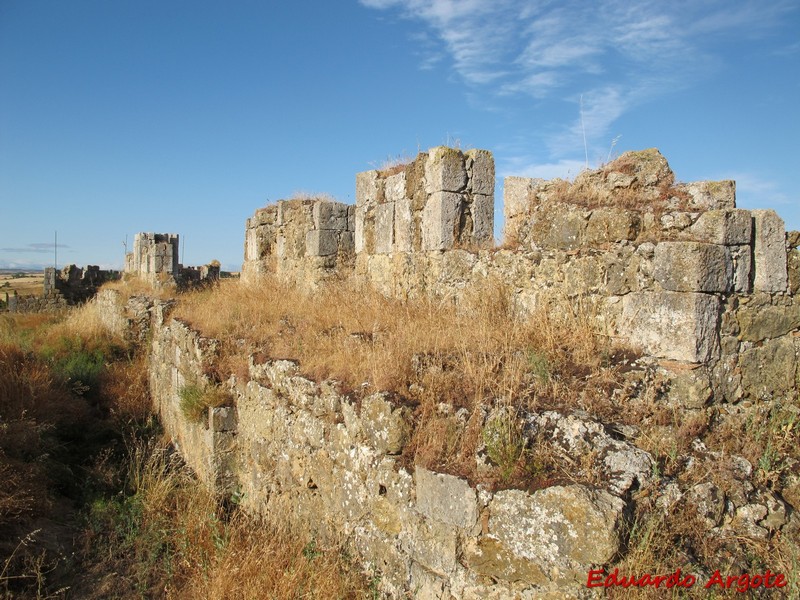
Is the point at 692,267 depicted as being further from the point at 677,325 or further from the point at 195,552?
the point at 195,552

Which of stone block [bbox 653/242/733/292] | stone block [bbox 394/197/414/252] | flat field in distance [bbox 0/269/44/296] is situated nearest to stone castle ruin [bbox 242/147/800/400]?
stone block [bbox 653/242/733/292]

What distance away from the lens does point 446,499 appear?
11.3 feet

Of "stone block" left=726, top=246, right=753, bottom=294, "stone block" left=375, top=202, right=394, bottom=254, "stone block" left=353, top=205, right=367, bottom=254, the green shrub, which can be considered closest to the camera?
"stone block" left=726, top=246, right=753, bottom=294

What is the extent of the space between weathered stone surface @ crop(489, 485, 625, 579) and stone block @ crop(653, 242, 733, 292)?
203 cm

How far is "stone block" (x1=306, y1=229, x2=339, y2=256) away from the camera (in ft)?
34.0

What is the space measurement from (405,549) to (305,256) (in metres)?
7.72

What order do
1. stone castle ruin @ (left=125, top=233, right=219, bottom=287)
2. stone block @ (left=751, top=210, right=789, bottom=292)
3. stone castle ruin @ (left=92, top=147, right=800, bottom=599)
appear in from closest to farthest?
stone castle ruin @ (left=92, top=147, right=800, bottom=599) → stone block @ (left=751, top=210, right=789, bottom=292) → stone castle ruin @ (left=125, top=233, right=219, bottom=287)

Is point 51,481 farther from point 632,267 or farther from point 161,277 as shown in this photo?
point 161,277

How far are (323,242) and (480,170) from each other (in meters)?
3.82

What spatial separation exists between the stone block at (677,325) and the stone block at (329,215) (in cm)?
668

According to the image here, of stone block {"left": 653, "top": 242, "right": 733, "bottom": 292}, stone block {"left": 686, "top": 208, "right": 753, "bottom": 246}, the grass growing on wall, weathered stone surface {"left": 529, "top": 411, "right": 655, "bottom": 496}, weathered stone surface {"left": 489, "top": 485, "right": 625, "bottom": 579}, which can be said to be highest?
stone block {"left": 686, "top": 208, "right": 753, "bottom": 246}

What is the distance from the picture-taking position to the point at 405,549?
374cm

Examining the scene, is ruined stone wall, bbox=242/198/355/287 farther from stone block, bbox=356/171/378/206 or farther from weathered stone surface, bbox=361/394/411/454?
weathered stone surface, bbox=361/394/411/454

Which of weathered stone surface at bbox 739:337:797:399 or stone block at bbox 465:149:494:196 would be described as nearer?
weathered stone surface at bbox 739:337:797:399
